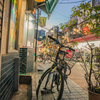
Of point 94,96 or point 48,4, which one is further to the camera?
point 48,4

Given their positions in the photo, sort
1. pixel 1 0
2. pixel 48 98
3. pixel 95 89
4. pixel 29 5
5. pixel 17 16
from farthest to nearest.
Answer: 1. pixel 29 5
2. pixel 17 16
3. pixel 48 98
4. pixel 95 89
5. pixel 1 0

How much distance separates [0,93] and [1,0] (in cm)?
200

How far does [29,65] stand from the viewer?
23.2 feet

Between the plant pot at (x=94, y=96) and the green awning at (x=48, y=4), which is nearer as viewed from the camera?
the plant pot at (x=94, y=96)

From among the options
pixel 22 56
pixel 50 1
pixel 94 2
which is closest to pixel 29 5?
pixel 50 1

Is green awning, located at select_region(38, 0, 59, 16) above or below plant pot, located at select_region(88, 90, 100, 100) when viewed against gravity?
above

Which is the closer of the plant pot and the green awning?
the plant pot

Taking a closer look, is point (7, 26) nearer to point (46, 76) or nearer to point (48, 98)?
point (46, 76)

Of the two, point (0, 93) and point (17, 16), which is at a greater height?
point (17, 16)

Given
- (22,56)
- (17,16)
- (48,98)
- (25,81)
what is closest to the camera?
(48,98)

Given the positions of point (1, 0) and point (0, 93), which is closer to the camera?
point (1, 0)

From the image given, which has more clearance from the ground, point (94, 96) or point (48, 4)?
point (48, 4)

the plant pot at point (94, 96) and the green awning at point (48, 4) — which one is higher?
the green awning at point (48, 4)

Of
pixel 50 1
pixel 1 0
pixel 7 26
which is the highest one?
pixel 50 1
